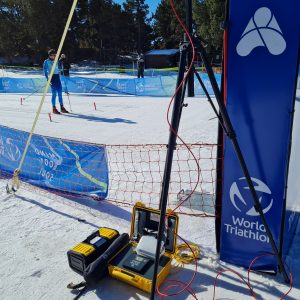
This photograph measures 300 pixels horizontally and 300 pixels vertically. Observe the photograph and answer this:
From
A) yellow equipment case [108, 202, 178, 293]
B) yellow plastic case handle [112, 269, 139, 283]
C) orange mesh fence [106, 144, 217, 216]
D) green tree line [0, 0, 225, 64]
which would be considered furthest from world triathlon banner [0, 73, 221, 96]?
green tree line [0, 0, 225, 64]

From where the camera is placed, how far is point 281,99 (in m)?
2.11

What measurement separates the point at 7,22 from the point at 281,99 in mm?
45489

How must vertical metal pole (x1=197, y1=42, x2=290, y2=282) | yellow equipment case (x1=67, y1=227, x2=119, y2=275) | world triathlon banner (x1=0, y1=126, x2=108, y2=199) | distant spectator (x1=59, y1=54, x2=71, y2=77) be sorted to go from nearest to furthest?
vertical metal pole (x1=197, y1=42, x2=290, y2=282), yellow equipment case (x1=67, y1=227, x2=119, y2=275), world triathlon banner (x1=0, y1=126, x2=108, y2=199), distant spectator (x1=59, y1=54, x2=71, y2=77)

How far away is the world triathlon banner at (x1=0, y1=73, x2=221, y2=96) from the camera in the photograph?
13.6m

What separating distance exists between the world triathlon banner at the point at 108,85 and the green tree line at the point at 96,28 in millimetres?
21058

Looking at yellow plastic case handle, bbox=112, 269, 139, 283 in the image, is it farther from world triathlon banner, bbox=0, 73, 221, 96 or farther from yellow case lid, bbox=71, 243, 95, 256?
world triathlon banner, bbox=0, 73, 221, 96

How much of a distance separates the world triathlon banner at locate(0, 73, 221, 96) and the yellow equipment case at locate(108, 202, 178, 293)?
1070 centimetres

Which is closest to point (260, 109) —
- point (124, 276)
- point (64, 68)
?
point (124, 276)

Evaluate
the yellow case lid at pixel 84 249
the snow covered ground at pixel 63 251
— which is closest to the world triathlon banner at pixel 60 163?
the snow covered ground at pixel 63 251

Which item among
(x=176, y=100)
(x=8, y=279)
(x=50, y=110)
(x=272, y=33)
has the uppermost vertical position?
(x=272, y=33)

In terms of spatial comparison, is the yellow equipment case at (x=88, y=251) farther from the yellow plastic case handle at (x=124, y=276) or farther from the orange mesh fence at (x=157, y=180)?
the orange mesh fence at (x=157, y=180)

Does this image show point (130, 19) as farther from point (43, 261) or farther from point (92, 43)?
point (43, 261)

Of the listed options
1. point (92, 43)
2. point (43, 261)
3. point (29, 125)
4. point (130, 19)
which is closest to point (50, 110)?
point (29, 125)

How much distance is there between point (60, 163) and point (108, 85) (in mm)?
12070
